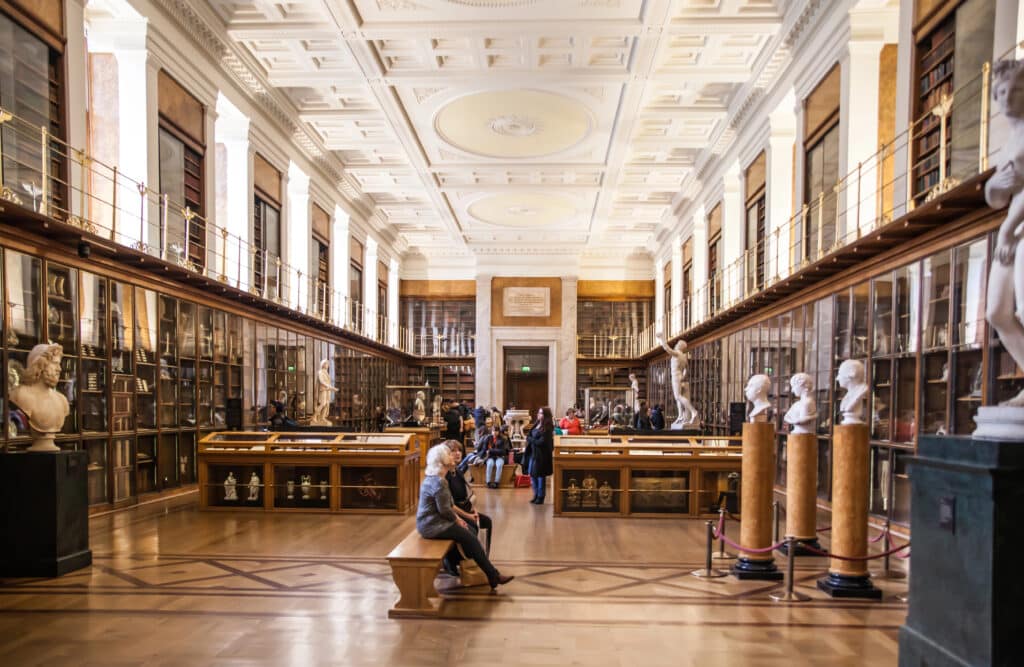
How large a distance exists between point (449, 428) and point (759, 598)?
26.2 ft

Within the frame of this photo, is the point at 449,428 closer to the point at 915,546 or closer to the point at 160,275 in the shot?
the point at 160,275

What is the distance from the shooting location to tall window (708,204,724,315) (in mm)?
14798

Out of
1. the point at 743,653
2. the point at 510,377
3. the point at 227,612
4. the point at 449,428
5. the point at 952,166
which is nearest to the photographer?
the point at 743,653

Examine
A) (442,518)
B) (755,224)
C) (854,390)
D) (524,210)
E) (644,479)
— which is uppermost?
(524,210)

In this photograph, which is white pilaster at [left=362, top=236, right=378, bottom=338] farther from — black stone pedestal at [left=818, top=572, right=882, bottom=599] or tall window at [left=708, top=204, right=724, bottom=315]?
black stone pedestal at [left=818, top=572, right=882, bottom=599]

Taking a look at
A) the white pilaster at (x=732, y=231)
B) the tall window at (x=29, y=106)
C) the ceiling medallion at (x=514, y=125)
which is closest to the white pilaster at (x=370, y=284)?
the ceiling medallion at (x=514, y=125)

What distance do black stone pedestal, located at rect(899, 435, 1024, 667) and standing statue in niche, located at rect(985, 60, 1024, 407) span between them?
1.06ft

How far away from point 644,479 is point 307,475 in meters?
4.05

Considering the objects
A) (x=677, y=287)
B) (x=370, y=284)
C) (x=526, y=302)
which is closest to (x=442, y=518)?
(x=677, y=287)

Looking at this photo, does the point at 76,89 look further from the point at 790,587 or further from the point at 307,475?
the point at 790,587

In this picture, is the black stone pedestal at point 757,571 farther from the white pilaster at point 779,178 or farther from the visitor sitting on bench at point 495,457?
the white pilaster at point 779,178

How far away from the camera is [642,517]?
816 centimetres

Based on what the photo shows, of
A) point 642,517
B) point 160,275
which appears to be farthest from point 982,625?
point 160,275

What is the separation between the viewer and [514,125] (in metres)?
13.7
